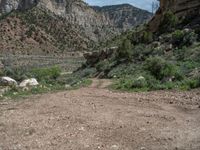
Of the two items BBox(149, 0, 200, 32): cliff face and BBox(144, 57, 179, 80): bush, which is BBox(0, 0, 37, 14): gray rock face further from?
BBox(144, 57, 179, 80): bush

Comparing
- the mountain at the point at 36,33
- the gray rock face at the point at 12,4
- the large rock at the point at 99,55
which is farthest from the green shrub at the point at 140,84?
the gray rock face at the point at 12,4

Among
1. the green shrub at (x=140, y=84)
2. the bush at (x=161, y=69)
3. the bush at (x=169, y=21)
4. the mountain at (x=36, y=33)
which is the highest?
the bush at (x=169, y=21)

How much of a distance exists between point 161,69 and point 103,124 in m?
13.9

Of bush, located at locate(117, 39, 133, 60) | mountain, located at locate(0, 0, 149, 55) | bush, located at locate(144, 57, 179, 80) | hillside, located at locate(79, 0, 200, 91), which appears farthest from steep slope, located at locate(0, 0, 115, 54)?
bush, located at locate(144, 57, 179, 80)

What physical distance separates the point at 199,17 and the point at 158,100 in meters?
28.2

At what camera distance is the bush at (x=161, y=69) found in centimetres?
2412

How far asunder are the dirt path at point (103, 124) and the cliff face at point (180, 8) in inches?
1150

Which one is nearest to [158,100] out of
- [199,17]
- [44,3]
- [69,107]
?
[69,107]

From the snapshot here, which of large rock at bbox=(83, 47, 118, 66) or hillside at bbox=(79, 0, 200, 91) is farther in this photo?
large rock at bbox=(83, 47, 118, 66)

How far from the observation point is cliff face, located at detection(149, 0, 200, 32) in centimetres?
4534

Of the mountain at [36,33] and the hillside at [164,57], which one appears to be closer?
the hillside at [164,57]

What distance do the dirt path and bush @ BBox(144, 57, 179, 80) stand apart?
6635 millimetres

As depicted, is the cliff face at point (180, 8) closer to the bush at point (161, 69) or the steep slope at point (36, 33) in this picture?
the bush at point (161, 69)

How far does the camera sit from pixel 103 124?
1199 cm
